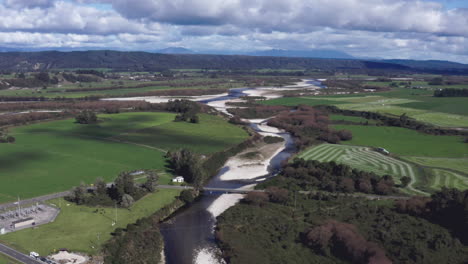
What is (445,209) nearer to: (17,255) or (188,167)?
(188,167)

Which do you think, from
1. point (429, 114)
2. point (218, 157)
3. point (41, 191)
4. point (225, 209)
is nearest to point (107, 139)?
point (218, 157)

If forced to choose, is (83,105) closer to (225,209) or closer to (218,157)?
(218,157)

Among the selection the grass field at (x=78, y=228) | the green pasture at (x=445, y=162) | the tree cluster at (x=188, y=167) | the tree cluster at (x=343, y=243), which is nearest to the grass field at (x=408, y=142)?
the green pasture at (x=445, y=162)

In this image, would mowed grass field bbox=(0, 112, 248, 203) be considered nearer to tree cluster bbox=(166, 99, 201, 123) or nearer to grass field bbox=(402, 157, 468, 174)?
tree cluster bbox=(166, 99, 201, 123)

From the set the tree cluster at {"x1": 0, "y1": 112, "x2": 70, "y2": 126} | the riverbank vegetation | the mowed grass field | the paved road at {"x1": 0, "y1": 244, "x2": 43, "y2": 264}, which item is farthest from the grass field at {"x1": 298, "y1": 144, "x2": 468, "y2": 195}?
the tree cluster at {"x1": 0, "y1": 112, "x2": 70, "y2": 126}

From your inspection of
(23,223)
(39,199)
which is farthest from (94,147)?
(23,223)

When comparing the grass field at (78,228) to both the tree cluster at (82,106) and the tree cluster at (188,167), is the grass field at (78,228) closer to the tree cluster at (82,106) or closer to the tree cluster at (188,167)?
the tree cluster at (188,167)
